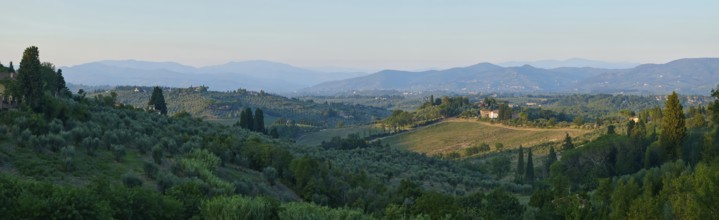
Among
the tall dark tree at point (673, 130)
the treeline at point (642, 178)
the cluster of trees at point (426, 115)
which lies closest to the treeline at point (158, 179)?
the treeline at point (642, 178)

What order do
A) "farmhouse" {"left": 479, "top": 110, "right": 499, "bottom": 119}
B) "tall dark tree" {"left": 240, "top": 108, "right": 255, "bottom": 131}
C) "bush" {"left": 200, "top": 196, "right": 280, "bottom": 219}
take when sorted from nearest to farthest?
1. "bush" {"left": 200, "top": 196, "right": 280, "bottom": 219}
2. "tall dark tree" {"left": 240, "top": 108, "right": 255, "bottom": 131}
3. "farmhouse" {"left": 479, "top": 110, "right": 499, "bottom": 119}

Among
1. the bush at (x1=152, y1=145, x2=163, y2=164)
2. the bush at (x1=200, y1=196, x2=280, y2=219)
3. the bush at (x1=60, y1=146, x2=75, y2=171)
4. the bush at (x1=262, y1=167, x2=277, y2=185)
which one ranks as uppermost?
the bush at (x1=60, y1=146, x2=75, y2=171)

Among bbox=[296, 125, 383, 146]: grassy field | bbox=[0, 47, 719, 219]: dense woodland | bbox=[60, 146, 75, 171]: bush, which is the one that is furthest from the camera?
bbox=[296, 125, 383, 146]: grassy field

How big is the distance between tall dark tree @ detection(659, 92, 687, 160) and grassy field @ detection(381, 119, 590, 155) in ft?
179

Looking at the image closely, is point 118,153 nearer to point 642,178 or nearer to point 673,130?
point 642,178

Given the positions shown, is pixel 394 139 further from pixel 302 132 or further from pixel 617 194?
pixel 617 194

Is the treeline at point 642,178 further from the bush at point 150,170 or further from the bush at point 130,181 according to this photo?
the bush at point 130,181

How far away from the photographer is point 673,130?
58.6 meters

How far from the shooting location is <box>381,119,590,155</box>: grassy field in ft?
397

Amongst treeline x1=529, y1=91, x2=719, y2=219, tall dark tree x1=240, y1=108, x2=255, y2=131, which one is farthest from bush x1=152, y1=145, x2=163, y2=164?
tall dark tree x1=240, y1=108, x2=255, y2=131

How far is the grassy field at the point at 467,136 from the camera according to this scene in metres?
121

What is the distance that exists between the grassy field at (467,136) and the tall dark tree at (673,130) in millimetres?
54571

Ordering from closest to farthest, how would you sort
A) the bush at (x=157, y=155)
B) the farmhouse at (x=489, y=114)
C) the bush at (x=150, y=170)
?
1. the bush at (x=150, y=170)
2. the bush at (x=157, y=155)
3. the farmhouse at (x=489, y=114)

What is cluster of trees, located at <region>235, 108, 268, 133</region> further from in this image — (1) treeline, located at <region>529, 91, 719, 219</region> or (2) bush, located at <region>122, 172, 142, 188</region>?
(2) bush, located at <region>122, 172, 142, 188</region>
